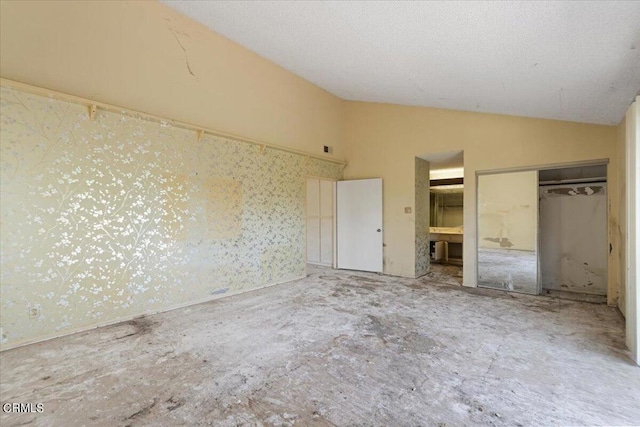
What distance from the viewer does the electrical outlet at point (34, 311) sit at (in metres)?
2.77

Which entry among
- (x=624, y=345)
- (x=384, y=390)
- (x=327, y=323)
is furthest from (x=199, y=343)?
(x=624, y=345)

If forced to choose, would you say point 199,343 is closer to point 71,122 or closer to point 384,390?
point 384,390

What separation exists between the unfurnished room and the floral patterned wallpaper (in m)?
0.02

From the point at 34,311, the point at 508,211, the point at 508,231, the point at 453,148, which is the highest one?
the point at 453,148

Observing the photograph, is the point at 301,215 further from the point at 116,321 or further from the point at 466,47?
the point at 466,47

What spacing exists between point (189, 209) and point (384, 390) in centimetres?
317

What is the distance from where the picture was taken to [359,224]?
616cm

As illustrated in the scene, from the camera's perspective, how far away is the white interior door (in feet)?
19.5

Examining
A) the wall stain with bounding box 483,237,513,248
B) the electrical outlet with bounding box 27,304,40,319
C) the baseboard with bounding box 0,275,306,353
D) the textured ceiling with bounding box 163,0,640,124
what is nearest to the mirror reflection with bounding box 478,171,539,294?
the wall stain with bounding box 483,237,513,248

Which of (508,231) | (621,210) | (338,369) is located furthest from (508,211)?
(338,369)

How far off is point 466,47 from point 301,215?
3.69 metres

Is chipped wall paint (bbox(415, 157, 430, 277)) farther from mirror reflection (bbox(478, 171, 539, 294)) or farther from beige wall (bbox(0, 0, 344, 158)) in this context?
beige wall (bbox(0, 0, 344, 158))

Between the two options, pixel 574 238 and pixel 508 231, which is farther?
pixel 508 231

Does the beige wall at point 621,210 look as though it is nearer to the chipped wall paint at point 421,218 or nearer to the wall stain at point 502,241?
the wall stain at point 502,241
